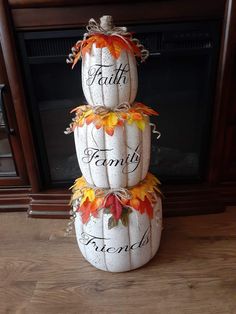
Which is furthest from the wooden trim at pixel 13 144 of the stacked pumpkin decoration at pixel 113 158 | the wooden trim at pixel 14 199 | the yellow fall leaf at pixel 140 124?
the yellow fall leaf at pixel 140 124

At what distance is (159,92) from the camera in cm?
124

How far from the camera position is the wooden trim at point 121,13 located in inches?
40.9

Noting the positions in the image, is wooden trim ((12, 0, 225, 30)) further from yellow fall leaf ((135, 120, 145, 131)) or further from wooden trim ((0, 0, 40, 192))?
yellow fall leaf ((135, 120, 145, 131))

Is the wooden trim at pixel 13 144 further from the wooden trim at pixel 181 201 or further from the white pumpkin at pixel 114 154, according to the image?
the white pumpkin at pixel 114 154

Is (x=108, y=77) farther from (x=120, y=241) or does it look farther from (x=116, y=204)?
(x=120, y=241)

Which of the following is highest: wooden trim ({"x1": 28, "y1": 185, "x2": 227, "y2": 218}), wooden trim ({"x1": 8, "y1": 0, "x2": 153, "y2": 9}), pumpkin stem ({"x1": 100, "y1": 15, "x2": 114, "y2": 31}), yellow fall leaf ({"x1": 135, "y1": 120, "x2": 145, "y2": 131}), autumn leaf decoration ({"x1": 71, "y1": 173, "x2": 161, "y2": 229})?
wooden trim ({"x1": 8, "y1": 0, "x2": 153, "y2": 9})

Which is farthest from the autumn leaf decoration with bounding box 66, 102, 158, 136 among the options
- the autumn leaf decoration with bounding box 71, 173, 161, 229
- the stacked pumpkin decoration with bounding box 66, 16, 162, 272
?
the autumn leaf decoration with bounding box 71, 173, 161, 229

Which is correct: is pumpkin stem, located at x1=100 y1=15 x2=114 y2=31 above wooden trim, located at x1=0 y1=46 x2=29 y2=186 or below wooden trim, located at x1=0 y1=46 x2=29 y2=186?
above

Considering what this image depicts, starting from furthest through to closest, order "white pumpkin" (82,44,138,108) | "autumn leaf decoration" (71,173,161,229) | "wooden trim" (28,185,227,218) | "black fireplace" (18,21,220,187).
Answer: "wooden trim" (28,185,227,218)
"black fireplace" (18,21,220,187)
"autumn leaf decoration" (71,173,161,229)
"white pumpkin" (82,44,138,108)

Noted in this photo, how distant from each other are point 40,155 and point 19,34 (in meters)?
0.51

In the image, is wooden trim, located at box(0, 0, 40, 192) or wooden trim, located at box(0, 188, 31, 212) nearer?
wooden trim, located at box(0, 0, 40, 192)

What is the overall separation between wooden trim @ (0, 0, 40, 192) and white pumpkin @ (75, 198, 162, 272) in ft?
1.32

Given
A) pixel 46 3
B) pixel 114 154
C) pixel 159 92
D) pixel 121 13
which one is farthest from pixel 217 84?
pixel 46 3

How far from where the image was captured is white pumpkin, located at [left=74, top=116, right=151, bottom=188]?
879 mm
